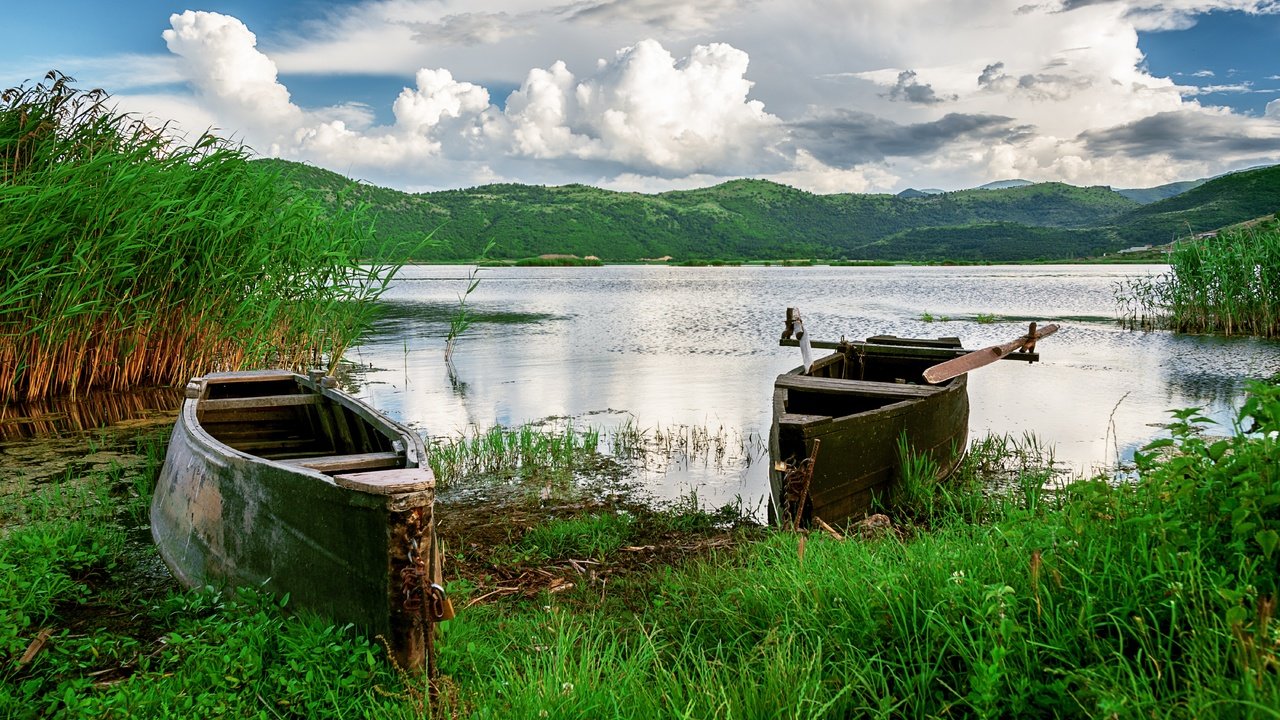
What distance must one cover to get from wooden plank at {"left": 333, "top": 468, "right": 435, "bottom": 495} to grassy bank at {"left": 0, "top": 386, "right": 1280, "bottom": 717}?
76 centimetres

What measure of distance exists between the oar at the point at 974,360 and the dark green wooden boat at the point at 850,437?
16 cm

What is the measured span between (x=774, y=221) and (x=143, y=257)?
16339cm

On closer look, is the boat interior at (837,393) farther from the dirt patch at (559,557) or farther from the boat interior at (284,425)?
the boat interior at (284,425)

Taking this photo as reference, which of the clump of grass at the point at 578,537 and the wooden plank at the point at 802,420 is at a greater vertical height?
the wooden plank at the point at 802,420

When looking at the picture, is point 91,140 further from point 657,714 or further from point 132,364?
point 657,714

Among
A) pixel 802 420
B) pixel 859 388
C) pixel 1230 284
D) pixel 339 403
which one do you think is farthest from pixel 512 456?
pixel 1230 284

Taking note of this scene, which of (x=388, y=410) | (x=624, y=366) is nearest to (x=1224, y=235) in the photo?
(x=624, y=366)

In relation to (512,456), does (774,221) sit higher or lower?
higher

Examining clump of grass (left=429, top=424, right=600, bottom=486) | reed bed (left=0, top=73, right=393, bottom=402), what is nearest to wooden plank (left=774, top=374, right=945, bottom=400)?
clump of grass (left=429, top=424, right=600, bottom=486)

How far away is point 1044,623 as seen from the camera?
3.07 meters

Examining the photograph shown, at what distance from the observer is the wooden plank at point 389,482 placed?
353 centimetres

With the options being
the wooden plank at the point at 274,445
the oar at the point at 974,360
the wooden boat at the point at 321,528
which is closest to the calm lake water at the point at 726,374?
the oar at the point at 974,360

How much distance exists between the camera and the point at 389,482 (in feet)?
11.7

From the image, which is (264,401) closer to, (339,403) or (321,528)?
(339,403)
